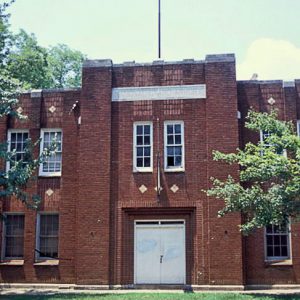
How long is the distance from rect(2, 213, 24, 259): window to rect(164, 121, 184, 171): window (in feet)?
20.7

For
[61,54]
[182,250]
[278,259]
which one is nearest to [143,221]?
[182,250]

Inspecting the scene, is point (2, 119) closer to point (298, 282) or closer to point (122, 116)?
point (122, 116)

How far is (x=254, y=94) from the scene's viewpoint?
2159 cm

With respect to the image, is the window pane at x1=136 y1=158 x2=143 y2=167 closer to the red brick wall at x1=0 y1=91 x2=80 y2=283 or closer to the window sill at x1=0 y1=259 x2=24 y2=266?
the red brick wall at x1=0 y1=91 x2=80 y2=283

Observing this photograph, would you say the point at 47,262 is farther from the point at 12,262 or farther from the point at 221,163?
the point at 221,163

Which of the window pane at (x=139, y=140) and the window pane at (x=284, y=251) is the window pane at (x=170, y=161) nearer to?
the window pane at (x=139, y=140)

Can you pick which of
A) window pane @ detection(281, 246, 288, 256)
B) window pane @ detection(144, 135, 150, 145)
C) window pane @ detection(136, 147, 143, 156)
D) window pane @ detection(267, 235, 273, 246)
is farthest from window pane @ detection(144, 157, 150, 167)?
window pane @ detection(281, 246, 288, 256)

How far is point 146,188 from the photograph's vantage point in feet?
68.3

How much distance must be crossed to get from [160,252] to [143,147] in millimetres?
4000

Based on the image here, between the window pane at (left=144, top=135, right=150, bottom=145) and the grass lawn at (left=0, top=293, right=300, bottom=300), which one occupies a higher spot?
the window pane at (left=144, top=135, right=150, bottom=145)

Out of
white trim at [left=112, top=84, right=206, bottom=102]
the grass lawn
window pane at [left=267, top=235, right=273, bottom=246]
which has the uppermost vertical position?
white trim at [left=112, top=84, right=206, bottom=102]

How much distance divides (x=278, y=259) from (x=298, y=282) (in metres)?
1.08

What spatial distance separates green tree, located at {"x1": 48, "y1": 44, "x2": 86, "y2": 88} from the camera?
43.9 meters

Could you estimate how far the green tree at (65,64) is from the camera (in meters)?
43.9
